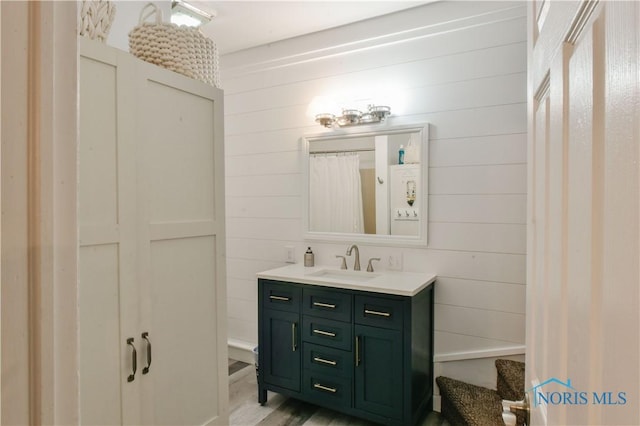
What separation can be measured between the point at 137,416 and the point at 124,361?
0.21 meters

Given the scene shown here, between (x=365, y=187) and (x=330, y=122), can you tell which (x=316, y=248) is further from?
(x=330, y=122)

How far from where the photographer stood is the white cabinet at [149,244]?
116 centimetres

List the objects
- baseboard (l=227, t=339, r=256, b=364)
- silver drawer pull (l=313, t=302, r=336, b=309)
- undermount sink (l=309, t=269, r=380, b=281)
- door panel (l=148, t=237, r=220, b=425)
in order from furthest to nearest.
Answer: baseboard (l=227, t=339, r=256, b=364) < undermount sink (l=309, t=269, r=380, b=281) < silver drawer pull (l=313, t=302, r=336, b=309) < door panel (l=148, t=237, r=220, b=425)

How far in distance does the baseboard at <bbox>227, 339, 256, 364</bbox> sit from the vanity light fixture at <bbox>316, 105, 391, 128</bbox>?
6.80 feet

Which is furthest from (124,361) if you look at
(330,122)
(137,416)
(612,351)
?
(330,122)

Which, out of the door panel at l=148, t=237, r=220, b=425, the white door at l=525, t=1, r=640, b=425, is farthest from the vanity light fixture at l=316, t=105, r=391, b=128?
the white door at l=525, t=1, r=640, b=425

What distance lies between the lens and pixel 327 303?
2.46 m

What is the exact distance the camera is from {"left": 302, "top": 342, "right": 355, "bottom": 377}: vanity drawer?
239 centimetres

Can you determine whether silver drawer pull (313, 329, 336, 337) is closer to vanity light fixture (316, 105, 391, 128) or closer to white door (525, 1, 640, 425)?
vanity light fixture (316, 105, 391, 128)

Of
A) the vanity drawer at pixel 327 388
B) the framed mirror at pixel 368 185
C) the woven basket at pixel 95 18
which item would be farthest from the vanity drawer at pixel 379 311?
the woven basket at pixel 95 18

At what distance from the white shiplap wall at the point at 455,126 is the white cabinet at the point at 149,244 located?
1.50 meters

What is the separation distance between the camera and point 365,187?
287 cm

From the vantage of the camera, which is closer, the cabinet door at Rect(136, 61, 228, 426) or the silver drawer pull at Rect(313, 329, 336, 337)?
the cabinet door at Rect(136, 61, 228, 426)

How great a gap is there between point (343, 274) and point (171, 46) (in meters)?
1.92
